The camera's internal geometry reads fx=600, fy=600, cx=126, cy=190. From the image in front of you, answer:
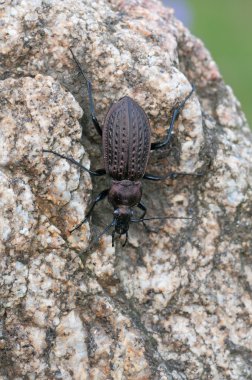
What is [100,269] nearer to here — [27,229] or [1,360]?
A: [27,229]

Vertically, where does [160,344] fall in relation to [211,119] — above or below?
below

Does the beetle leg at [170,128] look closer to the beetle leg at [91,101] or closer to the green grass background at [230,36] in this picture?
the beetle leg at [91,101]

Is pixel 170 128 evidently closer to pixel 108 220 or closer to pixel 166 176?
pixel 166 176

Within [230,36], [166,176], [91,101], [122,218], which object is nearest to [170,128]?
[166,176]

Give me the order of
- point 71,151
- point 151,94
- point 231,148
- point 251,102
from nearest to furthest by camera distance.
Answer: point 71,151, point 151,94, point 231,148, point 251,102

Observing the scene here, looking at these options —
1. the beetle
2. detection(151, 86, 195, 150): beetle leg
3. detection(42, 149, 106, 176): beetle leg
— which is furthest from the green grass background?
detection(42, 149, 106, 176): beetle leg

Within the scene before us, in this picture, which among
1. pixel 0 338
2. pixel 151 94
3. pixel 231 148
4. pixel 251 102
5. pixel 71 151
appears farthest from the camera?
pixel 251 102

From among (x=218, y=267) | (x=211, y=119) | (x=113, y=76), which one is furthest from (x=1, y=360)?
(x=211, y=119)
